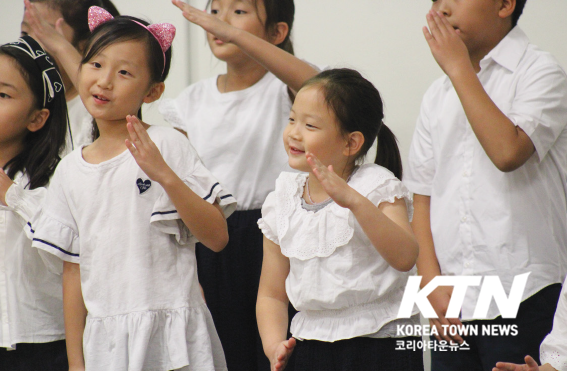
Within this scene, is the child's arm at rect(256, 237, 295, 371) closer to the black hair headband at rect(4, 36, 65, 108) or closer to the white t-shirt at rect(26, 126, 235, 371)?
the white t-shirt at rect(26, 126, 235, 371)

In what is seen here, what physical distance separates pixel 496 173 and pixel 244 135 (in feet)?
2.25

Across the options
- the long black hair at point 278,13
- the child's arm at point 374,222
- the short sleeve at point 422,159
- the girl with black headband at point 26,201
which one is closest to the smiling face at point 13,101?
the girl with black headband at point 26,201

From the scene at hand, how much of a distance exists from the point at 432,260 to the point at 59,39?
114cm

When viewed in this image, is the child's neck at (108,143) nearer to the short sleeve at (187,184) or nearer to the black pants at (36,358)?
the short sleeve at (187,184)

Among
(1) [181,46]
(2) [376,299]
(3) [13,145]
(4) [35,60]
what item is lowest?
(2) [376,299]

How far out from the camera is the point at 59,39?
1.79m

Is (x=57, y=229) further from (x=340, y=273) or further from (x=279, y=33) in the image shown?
(x=279, y=33)

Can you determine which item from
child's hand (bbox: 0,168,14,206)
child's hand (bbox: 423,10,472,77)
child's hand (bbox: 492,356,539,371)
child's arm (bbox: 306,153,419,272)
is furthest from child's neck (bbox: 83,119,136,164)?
child's hand (bbox: 492,356,539,371)

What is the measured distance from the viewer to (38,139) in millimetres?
1642

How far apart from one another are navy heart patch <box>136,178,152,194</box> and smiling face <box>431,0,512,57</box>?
30.8 inches

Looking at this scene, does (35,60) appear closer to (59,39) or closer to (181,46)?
(59,39)

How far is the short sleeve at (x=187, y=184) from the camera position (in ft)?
4.23

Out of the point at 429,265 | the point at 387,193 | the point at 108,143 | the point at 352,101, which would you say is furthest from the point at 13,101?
the point at 429,265

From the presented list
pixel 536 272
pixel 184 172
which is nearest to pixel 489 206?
pixel 536 272
